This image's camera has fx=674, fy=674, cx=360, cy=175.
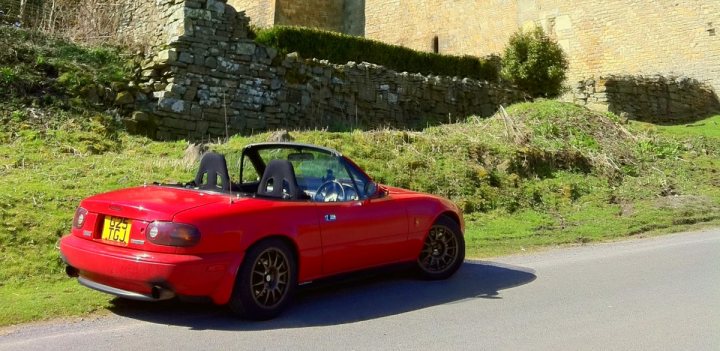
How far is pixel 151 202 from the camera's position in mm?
5102

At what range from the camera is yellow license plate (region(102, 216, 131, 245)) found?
4.99m

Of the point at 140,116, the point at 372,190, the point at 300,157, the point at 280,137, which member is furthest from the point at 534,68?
the point at 372,190

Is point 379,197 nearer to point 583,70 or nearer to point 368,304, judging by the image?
point 368,304

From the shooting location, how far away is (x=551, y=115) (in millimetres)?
15922

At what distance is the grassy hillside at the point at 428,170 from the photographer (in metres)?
7.46

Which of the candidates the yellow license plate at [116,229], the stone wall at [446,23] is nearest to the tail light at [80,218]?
the yellow license plate at [116,229]

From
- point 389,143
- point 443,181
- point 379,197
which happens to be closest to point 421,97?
point 389,143

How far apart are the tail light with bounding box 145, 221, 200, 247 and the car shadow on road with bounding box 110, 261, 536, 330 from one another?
28.1 inches

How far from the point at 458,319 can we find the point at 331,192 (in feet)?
5.23

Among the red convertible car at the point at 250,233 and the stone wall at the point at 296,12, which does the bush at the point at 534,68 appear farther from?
the red convertible car at the point at 250,233

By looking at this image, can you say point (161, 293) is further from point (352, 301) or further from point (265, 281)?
point (352, 301)

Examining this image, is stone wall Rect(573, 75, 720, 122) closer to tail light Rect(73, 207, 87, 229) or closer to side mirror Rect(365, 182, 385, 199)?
side mirror Rect(365, 182, 385, 199)

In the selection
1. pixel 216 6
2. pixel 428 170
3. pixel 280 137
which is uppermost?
pixel 216 6

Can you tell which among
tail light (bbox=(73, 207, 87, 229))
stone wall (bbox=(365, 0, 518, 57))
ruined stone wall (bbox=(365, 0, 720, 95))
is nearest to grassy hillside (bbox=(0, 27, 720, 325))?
tail light (bbox=(73, 207, 87, 229))
